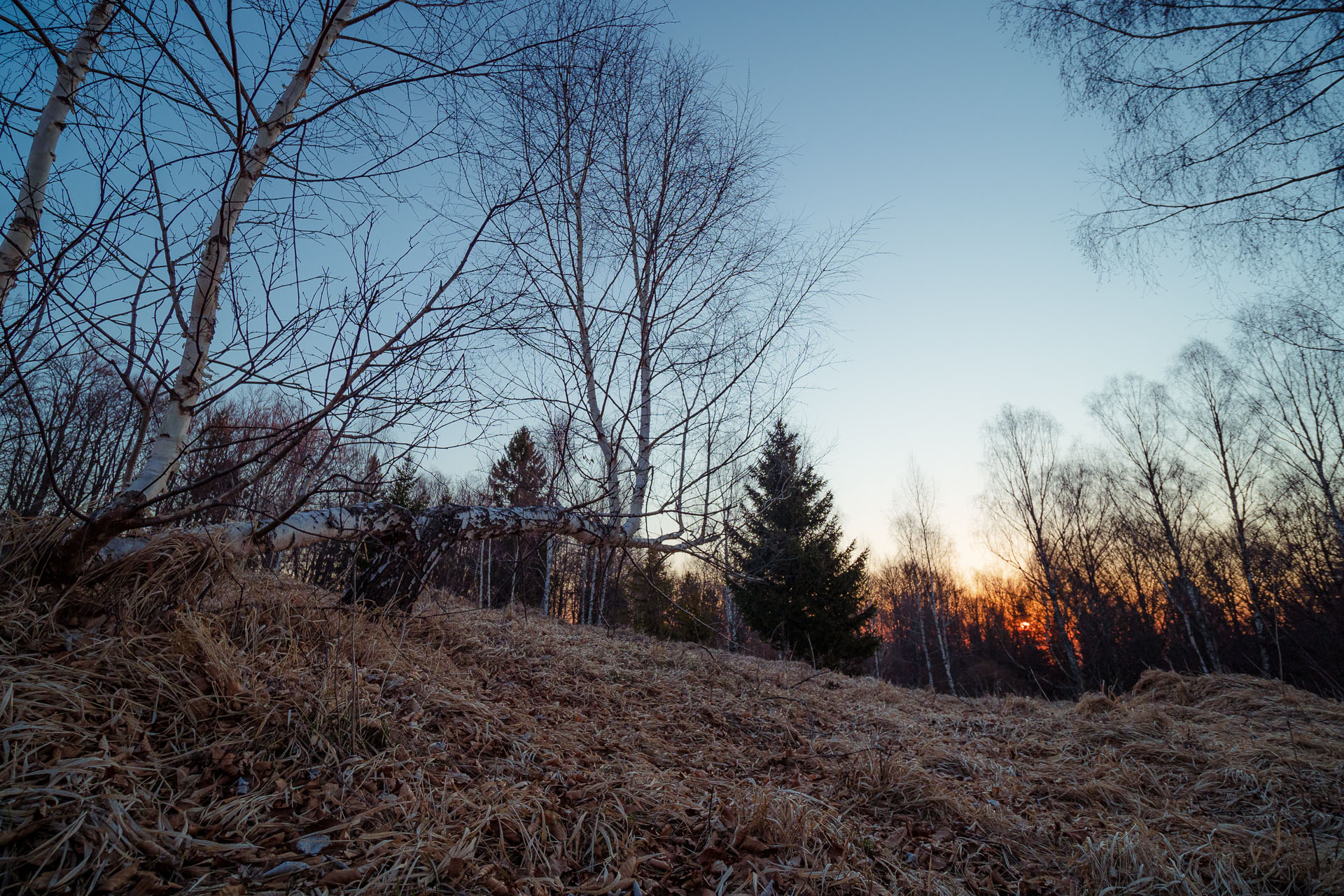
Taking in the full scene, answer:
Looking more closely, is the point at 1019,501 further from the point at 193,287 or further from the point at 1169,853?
the point at 193,287

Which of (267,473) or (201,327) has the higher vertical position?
(201,327)

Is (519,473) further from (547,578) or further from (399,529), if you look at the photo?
(547,578)

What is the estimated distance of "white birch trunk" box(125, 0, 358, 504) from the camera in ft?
6.88

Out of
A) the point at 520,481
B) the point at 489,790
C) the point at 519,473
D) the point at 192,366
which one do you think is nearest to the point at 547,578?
the point at 519,473

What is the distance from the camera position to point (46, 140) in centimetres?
222

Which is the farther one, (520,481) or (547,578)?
(547,578)

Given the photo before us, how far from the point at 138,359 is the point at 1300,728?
319 inches

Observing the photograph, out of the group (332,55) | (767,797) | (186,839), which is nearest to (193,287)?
(332,55)

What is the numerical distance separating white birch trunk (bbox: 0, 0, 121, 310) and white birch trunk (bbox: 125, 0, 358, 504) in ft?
1.95

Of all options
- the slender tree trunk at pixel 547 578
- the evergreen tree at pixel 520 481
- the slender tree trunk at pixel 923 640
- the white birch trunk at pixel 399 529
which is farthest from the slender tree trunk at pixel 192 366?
the slender tree trunk at pixel 923 640

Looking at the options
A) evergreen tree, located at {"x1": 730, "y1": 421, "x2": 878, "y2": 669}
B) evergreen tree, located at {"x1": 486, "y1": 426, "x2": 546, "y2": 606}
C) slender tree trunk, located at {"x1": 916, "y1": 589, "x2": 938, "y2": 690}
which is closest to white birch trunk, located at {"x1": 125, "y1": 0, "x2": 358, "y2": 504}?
evergreen tree, located at {"x1": 486, "y1": 426, "x2": 546, "y2": 606}

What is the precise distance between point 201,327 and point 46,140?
1.15m

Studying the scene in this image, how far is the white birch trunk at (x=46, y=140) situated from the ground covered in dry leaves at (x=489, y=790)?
142 cm

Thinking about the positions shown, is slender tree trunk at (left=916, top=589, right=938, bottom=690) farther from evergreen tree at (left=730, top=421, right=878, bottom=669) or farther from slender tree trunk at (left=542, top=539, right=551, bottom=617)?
slender tree trunk at (left=542, top=539, right=551, bottom=617)
